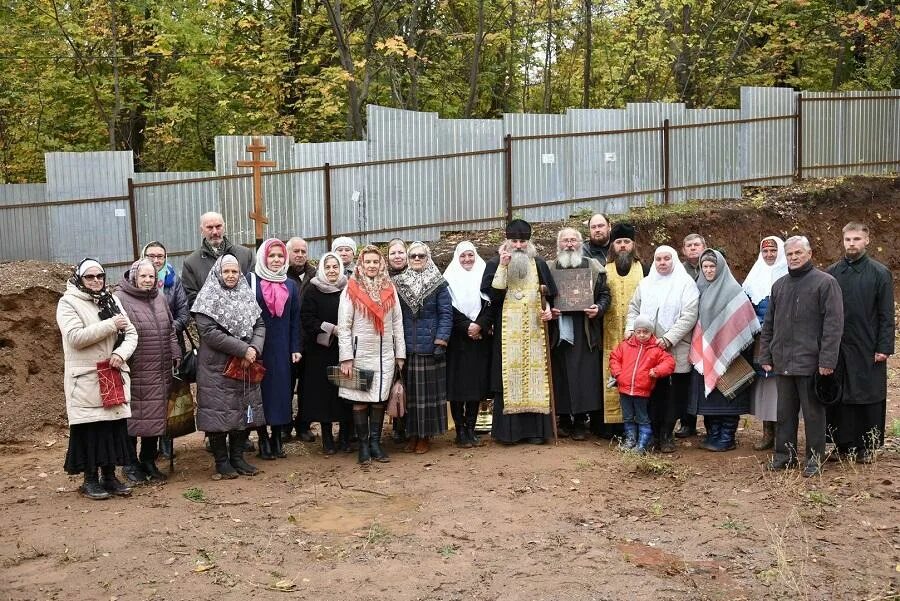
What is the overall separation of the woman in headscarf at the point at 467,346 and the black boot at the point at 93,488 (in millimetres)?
2893

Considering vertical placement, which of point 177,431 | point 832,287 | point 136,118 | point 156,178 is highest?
point 136,118

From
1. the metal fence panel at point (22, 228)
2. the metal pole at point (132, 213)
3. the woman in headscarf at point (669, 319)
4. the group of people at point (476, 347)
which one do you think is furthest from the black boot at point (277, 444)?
the metal fence panel at point (22, 228)

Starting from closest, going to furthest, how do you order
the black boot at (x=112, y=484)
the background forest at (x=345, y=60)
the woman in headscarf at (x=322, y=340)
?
the black boot at (x=112, y=484), the woman in headscarf at (x=322, y=340), the background forest at (x=345, y=60)

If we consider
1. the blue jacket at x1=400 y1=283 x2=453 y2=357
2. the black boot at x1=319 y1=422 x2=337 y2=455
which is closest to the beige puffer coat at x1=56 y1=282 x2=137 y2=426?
the black boot at x1=319 y1=422 x2=337 y2=455

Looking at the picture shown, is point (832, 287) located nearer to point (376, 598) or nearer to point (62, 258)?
point (376, 598)

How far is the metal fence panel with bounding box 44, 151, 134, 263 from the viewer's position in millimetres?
13172

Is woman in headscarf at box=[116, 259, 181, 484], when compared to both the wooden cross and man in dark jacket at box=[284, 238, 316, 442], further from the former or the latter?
the wooden cross

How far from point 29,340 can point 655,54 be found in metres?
13.5

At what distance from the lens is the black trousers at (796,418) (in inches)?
298

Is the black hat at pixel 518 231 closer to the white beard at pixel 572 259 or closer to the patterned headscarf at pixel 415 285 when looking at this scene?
the white beard at pixel 572 259

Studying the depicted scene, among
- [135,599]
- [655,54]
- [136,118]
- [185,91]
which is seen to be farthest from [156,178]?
[655,54]

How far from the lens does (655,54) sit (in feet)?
65.6

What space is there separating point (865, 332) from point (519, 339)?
2.75m

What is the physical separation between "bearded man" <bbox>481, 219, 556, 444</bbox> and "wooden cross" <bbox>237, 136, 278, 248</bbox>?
176 inches
